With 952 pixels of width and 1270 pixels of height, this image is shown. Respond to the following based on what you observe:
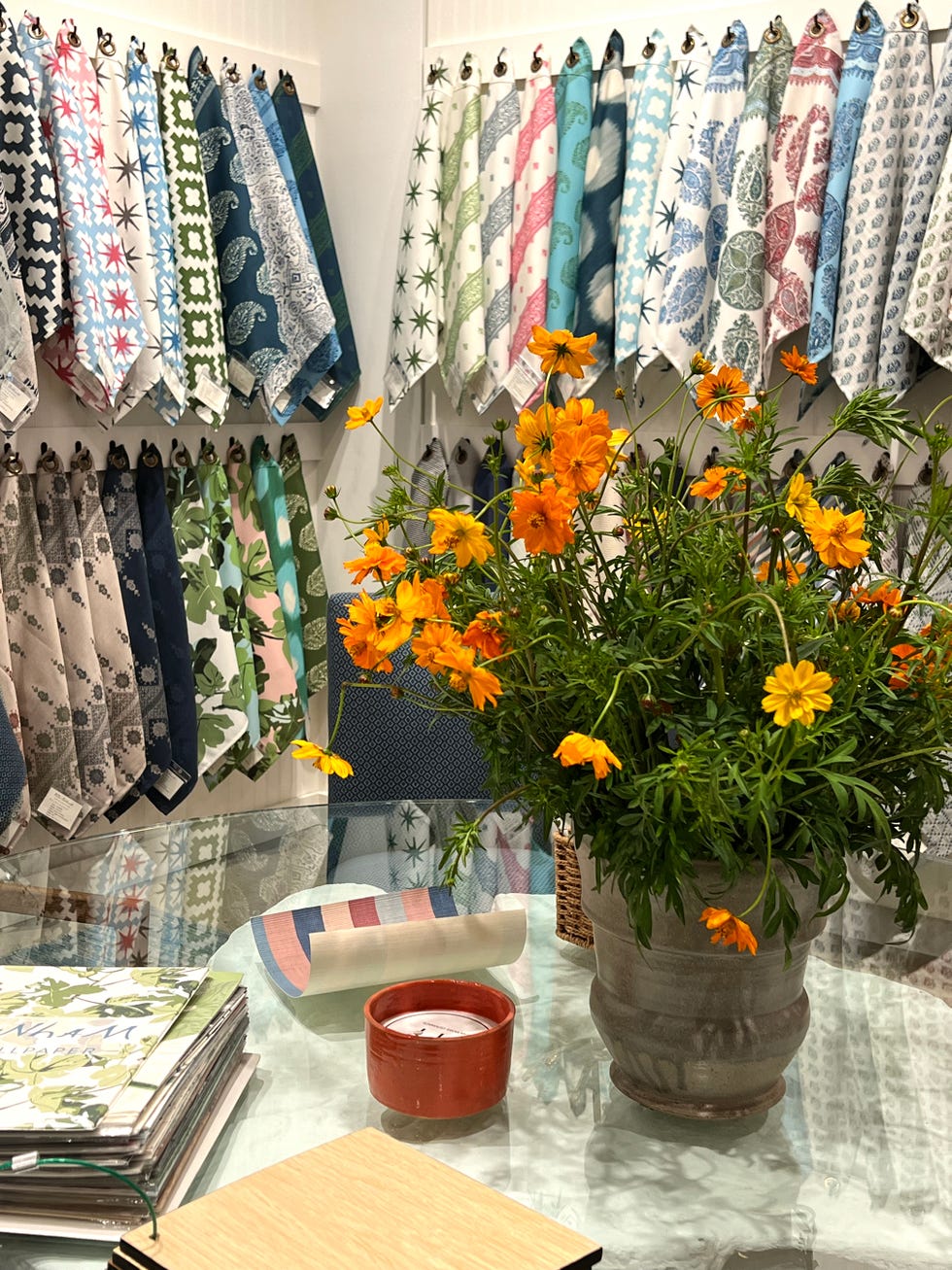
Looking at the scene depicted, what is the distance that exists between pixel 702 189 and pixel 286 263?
0.95 m

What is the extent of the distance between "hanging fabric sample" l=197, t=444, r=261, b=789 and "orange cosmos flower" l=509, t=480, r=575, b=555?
220 centimetres

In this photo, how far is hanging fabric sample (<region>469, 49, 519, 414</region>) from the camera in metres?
2.90

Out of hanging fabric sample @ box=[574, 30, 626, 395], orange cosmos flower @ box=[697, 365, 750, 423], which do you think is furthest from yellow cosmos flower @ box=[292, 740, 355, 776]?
hanging fabric sample @ box=[574, 30, 626, 395]

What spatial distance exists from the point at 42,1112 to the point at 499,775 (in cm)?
36

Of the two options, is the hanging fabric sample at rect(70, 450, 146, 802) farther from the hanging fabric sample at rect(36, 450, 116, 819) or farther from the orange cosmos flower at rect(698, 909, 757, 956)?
the orange cosmos flower at rect(698, 909, 757, 956)

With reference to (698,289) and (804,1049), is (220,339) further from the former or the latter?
(804,1049)

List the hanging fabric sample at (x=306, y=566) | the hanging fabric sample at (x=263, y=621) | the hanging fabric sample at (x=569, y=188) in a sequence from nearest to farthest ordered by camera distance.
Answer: the hanging fabric sample at (x=569, y=188)
the hanging fabric sample at (x=263, y=621)
the hanging fabric sample at (x=306, y=566)

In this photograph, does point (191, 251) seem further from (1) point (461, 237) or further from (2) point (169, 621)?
(2) point (169, 621)

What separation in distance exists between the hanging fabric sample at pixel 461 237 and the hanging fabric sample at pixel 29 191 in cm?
Answer: 88

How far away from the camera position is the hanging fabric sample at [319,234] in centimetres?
310

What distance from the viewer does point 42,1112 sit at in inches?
32.5

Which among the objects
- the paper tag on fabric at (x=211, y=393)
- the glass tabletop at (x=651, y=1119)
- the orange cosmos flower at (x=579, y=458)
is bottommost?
the glass tabletop at (x=651, y=1119)

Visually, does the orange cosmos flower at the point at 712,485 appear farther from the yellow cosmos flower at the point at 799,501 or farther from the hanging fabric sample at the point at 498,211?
the hanging fabric sample at the point at 498,211

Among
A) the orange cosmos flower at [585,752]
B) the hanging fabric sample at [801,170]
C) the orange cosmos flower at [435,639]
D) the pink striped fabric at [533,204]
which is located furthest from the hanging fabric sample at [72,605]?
the orange cosmos flower at [585,752]
